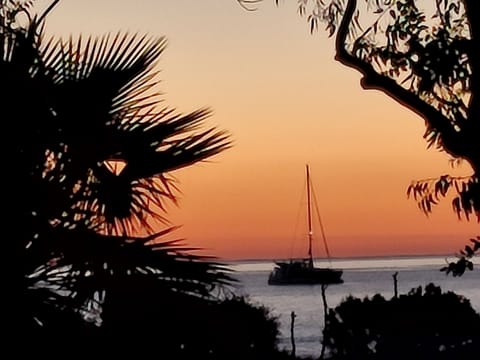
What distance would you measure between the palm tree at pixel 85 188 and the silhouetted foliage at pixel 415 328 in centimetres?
1127

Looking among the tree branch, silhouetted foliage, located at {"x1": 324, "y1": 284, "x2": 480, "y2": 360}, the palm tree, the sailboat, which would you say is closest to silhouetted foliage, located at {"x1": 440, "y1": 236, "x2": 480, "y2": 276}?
the tree branch

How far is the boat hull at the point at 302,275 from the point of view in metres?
62.8

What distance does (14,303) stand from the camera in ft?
15.9

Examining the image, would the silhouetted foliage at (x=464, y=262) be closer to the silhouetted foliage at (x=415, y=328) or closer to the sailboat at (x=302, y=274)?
the silhouetted foliage at (x=415, y=328)

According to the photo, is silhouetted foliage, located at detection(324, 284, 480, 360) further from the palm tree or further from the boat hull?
the boat hull

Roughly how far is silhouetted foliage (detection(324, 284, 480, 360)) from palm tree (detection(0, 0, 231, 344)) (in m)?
11.3

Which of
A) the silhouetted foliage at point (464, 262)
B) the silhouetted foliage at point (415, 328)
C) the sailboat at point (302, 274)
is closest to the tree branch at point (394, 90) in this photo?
the silhouetted foliage at point (464, 262)

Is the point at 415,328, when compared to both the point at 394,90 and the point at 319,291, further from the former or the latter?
the point at 319,291

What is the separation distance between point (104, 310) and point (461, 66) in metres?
4.24

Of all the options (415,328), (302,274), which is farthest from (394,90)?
(302,274)

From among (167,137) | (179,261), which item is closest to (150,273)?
(179,261)

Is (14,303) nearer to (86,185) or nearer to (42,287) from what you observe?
(42,287)

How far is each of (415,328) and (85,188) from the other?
11974 millimetres

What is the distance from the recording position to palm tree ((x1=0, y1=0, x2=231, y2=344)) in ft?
15.9
